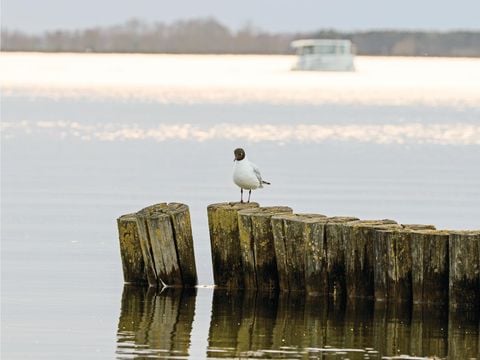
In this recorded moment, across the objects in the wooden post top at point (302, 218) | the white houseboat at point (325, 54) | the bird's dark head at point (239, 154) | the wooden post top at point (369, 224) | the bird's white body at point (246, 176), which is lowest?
the wooden post top at point (369, 224)

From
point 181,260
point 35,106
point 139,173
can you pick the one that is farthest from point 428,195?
point 35,106

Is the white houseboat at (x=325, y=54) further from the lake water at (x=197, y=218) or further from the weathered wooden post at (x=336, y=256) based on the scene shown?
the weathered wooden post at (x=336, y=256)

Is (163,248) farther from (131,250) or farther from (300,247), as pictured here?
(300,247)

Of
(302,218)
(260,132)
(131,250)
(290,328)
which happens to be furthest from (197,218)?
(260,132)

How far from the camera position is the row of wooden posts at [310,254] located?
50.2 ft

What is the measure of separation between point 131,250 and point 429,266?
3.44 meters

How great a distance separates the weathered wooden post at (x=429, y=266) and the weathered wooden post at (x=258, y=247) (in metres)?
1.60

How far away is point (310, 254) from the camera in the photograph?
52.0 feet

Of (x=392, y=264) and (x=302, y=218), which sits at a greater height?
(x=302, y=218)

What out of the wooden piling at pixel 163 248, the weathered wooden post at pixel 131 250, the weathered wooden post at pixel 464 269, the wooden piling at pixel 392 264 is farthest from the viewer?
the weathered wooden post at pixel 131 250

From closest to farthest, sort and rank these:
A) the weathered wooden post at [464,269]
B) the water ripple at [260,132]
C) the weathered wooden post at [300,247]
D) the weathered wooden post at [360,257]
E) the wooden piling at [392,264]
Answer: the weathered wooden post at [464,269] < the wooden piling at [392,264] < the weathered wooden post at [360,257] < the weathered wooden post at [300,247] < the water ripple at [260,132]

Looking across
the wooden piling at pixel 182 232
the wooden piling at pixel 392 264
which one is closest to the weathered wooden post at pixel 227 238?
the wooden piling at pixel 182 232

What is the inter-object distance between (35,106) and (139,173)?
2624 inches

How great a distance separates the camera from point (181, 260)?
663 inches
